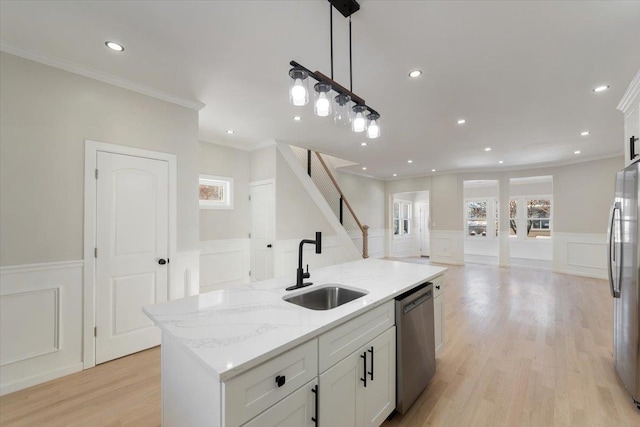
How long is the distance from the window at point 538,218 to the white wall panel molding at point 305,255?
23.7 ft

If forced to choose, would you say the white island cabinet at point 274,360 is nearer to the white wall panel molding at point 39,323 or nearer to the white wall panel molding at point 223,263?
the white wall panel molding at point 39,323

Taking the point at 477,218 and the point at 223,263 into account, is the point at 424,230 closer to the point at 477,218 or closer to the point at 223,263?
the point at 477,218

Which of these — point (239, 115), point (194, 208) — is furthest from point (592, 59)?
point (194, 208)

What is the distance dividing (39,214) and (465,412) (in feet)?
12.2

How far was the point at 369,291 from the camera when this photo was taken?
1.80 metres

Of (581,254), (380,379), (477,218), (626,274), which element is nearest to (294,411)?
(380,379)

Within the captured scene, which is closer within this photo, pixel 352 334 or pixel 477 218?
pixel 352 334

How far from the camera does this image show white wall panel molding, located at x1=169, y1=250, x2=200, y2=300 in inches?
119

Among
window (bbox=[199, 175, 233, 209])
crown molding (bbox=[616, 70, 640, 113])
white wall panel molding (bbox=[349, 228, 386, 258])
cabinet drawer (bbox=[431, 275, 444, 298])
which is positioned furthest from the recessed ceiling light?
white wall panel molding (bbox=[349, 228, 386, 258])

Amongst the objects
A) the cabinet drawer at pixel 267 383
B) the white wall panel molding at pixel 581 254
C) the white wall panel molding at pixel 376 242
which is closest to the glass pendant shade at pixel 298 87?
the cabinet drawer at pixel 267 383

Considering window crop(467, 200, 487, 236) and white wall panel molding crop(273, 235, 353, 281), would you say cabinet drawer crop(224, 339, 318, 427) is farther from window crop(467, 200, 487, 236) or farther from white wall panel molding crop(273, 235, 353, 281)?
window crop(467, 200, 487, 236)

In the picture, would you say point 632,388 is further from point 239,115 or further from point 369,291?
point 239,115

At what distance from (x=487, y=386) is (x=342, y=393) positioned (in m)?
1.61

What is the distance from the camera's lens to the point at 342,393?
137cm
